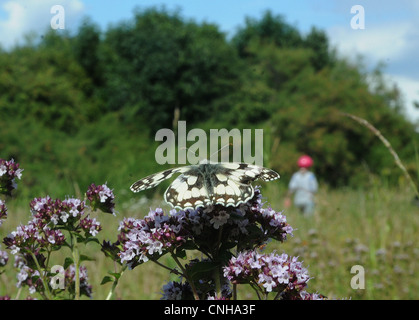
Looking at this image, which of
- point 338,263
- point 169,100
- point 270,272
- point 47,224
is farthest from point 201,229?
point 169,100

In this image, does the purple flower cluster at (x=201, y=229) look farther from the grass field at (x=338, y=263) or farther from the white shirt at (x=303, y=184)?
the white shirt at (x=303, y=184)

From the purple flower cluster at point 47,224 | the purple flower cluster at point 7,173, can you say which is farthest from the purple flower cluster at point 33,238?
the purple flower cluster at point 7,173

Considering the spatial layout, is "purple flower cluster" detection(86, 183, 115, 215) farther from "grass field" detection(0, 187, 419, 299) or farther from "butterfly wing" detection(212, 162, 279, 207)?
"grass field" detection(0, 187, 419, 299)

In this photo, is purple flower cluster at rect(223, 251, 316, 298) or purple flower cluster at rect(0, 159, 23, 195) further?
purple flower cluster at rect(0, 159, 23, 195)

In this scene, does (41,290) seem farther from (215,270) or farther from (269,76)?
(269,76)

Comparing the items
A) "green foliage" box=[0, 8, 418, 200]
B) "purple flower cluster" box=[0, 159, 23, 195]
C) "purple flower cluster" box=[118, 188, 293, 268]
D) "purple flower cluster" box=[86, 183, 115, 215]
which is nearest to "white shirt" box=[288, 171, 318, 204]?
"green foliage" box=[0, 8, 418, 200]

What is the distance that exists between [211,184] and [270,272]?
1.34ft

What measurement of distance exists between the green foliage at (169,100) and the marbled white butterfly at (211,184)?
17579 millimetres

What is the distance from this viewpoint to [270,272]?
5.94ft

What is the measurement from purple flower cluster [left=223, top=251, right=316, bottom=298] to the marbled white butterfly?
0.77 feet

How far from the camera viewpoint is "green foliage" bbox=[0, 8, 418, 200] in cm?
2355

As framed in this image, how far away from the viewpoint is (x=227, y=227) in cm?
196
